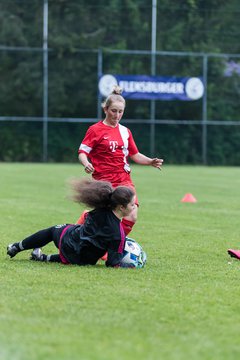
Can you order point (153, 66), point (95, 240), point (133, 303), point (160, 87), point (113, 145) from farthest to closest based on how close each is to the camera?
point (153, 66) < point (160, 87) < point (113, 145) < point (95, 240) < point (133, 303)

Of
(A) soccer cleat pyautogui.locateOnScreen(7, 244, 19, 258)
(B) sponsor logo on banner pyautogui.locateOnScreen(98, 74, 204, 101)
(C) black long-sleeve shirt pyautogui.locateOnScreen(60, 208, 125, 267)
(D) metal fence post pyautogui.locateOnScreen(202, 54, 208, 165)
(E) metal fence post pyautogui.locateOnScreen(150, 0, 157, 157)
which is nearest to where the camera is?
(C) black long-sleeve shirt pyautogui.locateOnScreen(60, 208, 125, 267)

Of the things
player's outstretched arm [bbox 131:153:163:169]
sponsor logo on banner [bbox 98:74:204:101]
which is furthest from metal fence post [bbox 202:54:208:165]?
player's outstretched arm [bbox 131:153:163:169]

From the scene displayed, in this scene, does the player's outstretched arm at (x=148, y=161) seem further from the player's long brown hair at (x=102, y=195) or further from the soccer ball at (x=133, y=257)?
the soccer ball at (x=133, y=257)

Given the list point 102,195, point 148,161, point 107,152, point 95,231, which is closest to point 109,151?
point 107,152

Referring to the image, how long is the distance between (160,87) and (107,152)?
2426cm

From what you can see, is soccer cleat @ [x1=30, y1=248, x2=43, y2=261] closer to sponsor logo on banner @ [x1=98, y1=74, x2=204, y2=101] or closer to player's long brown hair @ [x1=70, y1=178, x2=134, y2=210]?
player's long brown hair @ [x1=70, y1=178, x2=134, y2=210]

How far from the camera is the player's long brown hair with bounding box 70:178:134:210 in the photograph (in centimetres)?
698

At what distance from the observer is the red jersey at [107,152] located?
26.5ft

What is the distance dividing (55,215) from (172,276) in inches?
211

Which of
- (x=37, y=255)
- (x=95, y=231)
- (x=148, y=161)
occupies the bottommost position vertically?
(x=37, y=255)

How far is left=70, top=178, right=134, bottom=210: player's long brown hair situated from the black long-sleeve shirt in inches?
3.1

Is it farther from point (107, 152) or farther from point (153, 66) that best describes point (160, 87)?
point (107, 152)

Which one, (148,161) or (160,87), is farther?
(160,87)

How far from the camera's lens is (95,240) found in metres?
6.91
